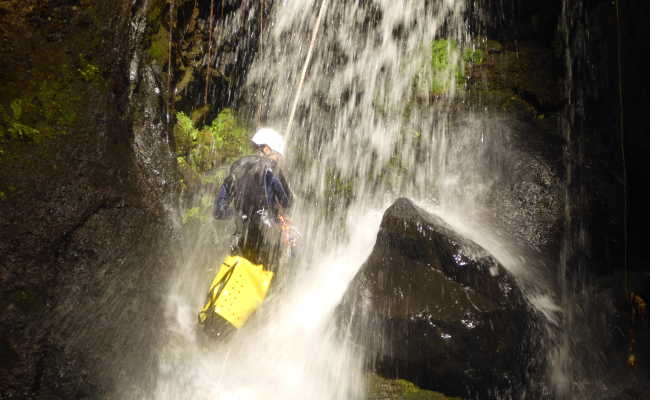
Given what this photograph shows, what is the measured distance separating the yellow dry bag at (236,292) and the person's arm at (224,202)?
67cm

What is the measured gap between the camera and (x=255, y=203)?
4562 mm

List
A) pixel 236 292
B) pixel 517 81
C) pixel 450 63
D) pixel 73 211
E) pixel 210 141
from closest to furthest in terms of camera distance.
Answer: pixel 73 211 → pixel 236 292 → pixel 517 81 → pixel 210 141 → pixel 450 63

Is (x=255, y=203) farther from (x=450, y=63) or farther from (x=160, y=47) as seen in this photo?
(x=450, y=63)

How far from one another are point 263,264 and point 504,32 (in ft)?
21.1

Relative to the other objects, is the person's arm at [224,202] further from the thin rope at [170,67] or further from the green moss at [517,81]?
the green moss at [517,81]

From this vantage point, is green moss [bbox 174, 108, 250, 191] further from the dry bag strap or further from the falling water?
the dry bag strap

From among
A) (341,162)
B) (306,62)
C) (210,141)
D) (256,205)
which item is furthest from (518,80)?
(210,141)

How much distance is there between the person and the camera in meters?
4.55

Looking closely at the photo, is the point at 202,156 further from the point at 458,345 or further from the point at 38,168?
the point at 458,345

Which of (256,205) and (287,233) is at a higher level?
(256,205)

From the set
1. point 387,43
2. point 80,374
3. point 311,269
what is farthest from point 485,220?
point 80,374

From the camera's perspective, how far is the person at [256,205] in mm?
4555

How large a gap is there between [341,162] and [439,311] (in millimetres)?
4187

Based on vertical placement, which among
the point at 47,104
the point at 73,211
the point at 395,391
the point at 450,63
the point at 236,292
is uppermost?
the point at 450,63
